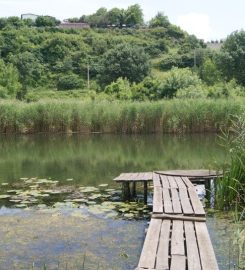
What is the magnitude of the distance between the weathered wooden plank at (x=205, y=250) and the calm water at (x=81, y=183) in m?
0.33

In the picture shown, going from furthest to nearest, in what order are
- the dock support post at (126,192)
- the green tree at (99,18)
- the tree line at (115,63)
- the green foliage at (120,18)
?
1. the green tree at (99,18)
2. the green foliage at (120,18)
3. the tree line at (115,63)
4. the dock support post at (126,192)

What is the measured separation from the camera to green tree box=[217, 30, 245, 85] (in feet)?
132

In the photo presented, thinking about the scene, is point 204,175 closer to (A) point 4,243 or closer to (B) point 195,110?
(A) point 4,243

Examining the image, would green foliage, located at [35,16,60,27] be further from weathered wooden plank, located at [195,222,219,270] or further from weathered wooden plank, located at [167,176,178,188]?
weathered wooden plank, located at [195,222,219,270]

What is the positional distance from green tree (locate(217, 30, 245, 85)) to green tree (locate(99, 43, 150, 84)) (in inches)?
321

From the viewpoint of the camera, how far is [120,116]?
21453mm

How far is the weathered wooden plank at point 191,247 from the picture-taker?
4.43 m

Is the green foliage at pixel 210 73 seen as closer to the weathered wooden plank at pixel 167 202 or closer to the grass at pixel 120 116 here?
the grass at pixel 120 116

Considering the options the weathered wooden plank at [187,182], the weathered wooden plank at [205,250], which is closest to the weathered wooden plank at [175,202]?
the weathered wooden plank at [187,182]

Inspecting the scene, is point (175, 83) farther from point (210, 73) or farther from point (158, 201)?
point (158, 201)

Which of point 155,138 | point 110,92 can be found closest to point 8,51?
point 110,92

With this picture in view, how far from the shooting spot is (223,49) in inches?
1649

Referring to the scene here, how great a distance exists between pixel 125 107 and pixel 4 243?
15432 mm

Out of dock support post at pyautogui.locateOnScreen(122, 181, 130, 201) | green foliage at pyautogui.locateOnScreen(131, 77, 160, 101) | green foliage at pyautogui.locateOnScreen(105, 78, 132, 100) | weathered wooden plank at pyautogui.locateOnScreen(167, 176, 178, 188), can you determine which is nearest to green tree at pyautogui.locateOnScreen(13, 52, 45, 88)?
green foliage at pyautogui.locateOnScreen(105, 78, 132, 100)
